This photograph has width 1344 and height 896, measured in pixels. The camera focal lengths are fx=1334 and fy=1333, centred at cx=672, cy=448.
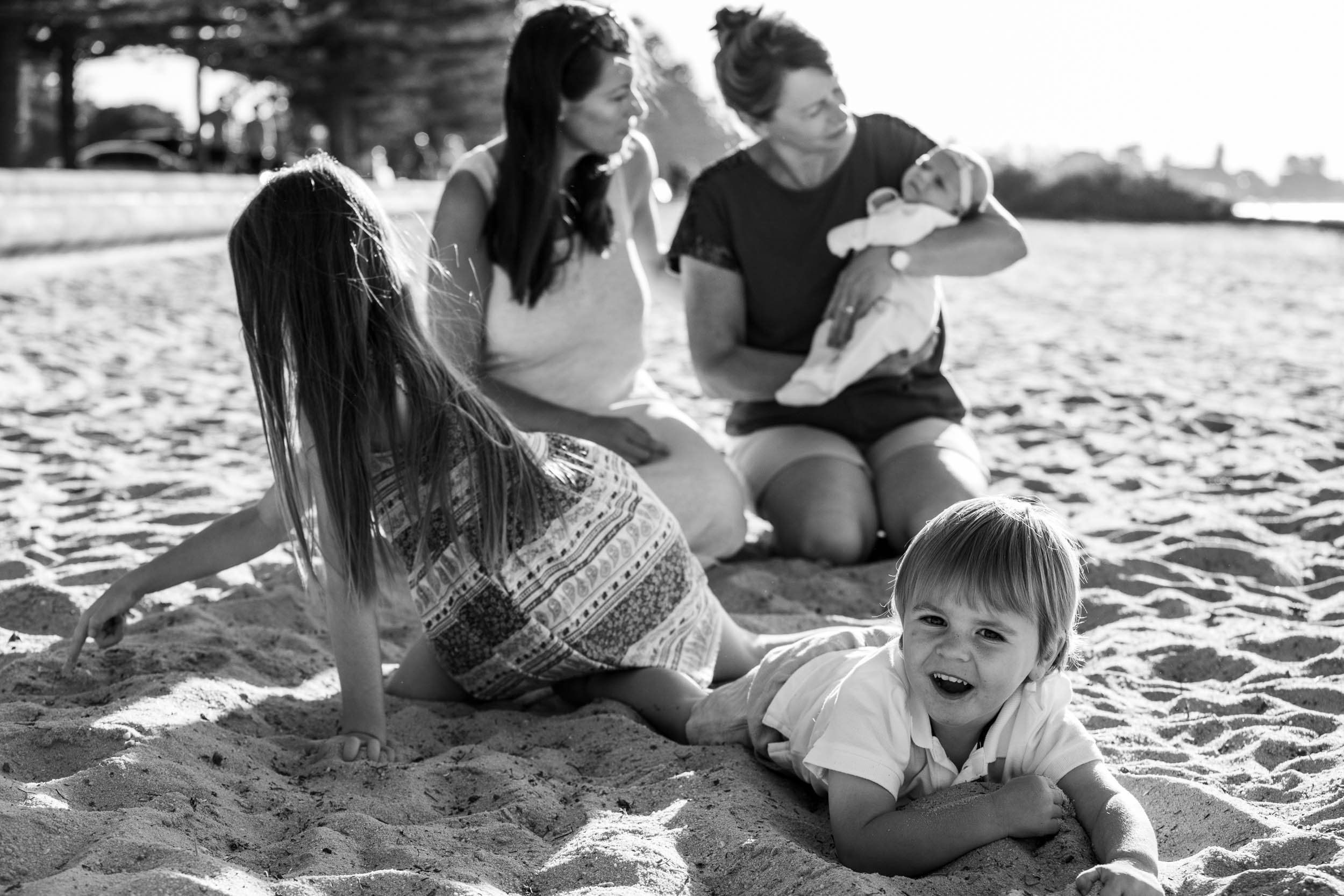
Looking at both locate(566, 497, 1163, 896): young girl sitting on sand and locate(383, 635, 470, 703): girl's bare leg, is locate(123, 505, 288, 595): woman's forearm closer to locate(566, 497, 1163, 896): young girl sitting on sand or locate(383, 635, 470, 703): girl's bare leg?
locate(383, 635, 470, 703): girl's bare leg

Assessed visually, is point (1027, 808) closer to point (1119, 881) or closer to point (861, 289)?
point (1119, 881)

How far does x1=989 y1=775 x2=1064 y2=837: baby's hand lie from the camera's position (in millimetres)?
2145

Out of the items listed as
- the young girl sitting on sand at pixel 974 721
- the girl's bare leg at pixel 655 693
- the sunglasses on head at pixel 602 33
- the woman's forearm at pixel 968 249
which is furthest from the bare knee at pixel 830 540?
the young girl sitting on sand at pixel 974 721

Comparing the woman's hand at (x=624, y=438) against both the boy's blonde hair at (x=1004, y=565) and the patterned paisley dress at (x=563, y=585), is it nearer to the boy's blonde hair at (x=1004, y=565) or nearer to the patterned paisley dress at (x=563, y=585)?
the patterned paisley dress at (x=563, y=585)

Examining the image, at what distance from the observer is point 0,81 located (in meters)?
22.7

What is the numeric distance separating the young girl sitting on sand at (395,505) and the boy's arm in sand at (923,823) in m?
0.76

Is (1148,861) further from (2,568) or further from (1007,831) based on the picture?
(2,568)

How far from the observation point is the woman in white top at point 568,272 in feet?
11.9

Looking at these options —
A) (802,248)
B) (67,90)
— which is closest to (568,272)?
(802,248)

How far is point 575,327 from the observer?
12.7ft

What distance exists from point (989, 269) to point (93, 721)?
289 centimetres

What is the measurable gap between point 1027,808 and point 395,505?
135cm

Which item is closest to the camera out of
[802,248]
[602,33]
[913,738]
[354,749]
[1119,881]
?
[1119,881]

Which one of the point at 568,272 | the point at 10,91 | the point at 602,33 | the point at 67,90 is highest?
the point at 67,90
